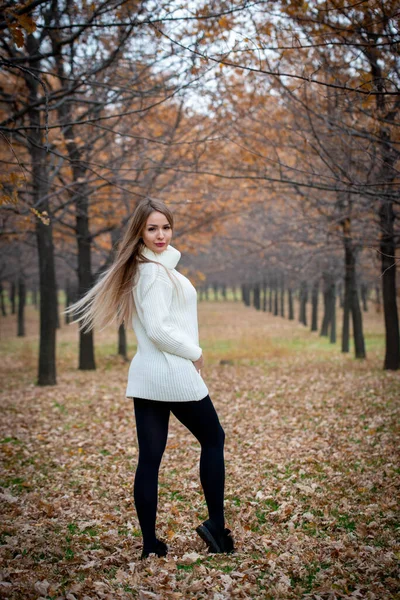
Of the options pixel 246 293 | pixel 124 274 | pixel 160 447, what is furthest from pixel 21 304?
pixel 246 293

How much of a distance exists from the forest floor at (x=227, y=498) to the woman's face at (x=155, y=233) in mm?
2014

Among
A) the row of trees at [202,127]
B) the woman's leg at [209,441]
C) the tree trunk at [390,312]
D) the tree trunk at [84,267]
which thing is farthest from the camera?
the tree trunk at [84,267]

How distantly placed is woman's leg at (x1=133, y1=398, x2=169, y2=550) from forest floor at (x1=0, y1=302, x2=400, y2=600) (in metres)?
0.37

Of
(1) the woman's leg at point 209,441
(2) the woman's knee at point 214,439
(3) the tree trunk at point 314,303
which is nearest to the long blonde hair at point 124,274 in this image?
(1) the woman's leg at point 209,441

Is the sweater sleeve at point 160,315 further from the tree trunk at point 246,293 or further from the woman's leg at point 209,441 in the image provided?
the tree trunk at point 246,293

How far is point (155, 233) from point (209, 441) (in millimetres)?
1374

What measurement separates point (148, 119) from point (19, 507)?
7.75m

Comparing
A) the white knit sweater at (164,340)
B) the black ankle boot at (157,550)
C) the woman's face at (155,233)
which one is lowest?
the black ankle boot at (157,550)

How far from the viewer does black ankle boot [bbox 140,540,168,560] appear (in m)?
3.16

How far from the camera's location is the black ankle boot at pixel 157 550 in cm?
316

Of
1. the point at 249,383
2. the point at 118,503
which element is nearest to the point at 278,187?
the point at 249,383

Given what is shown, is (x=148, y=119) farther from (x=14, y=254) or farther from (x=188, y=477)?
(x=14, y=254)

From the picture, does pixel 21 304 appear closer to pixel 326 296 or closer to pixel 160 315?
pixel 326 296

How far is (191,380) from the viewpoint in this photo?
2971mm
